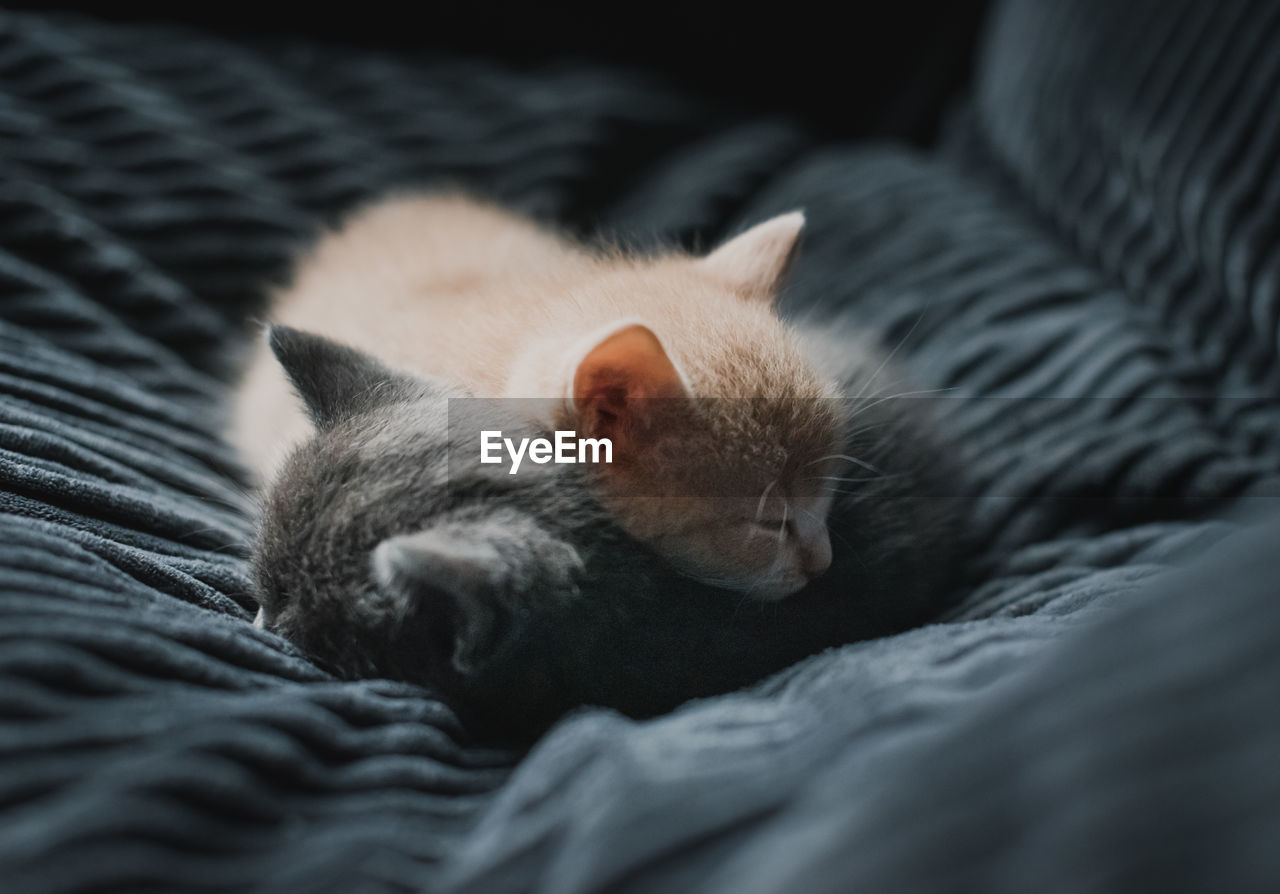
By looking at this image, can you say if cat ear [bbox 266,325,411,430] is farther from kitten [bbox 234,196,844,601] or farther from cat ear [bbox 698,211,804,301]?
cat ear [bbox 698,211,804,301]

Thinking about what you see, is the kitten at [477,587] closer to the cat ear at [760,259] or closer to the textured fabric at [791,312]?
the textured fabric at [791,312]

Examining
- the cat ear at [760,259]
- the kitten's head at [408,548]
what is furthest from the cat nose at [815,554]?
the cat ear at [760,259]

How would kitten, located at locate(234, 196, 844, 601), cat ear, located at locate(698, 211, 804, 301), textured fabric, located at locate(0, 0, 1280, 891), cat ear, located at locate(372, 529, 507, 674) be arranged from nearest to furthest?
1. textured fabric, located at locate(0, 0, 1280, 891)
2. cat ear, located at locate(372, 529, 507, 674)
3. kitten, located at locate(234, 196, 844, 601)
4. cat ear, located at locate(698, 211, 804, 301)

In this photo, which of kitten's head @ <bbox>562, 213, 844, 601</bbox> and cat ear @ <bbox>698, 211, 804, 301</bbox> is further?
cat ear @ <bbox>698, 211, 804, 301</bbox>

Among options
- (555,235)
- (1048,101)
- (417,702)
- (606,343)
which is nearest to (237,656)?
(417,702)

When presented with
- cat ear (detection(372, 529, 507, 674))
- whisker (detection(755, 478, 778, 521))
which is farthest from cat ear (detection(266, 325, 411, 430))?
whisker (detection(755, 478, 778, 521))

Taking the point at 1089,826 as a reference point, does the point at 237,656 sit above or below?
above

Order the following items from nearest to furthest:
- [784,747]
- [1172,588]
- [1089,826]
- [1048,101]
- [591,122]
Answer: [1089,826] < [1172,588] < [784,747] < [1048,101] < [591,122]

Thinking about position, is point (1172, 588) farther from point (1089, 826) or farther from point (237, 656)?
point (237, 656)
